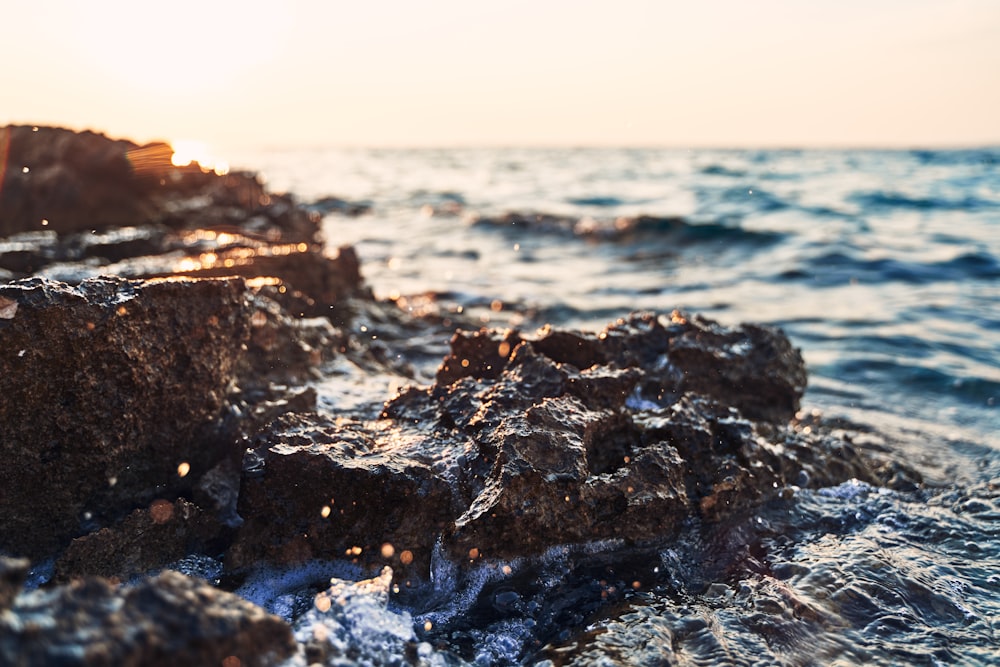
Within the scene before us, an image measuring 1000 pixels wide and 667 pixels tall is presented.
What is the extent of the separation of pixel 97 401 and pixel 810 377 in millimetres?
5547

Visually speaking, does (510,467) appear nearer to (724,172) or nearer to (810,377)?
(810,377)

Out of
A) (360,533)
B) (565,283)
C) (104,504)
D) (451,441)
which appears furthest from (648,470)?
(565,283)

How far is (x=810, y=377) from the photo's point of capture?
6320 mm

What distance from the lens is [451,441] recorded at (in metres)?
2.94

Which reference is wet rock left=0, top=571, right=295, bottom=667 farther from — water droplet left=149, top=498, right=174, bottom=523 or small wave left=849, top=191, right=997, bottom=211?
small wave left=849, top=191, right=997, bottom=211

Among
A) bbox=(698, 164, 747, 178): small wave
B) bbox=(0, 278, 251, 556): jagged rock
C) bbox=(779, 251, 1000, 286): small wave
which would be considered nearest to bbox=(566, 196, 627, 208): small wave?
bbox=(698, 164, 747, 178): small wave

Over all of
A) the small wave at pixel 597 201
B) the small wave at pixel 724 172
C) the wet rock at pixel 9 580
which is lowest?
the wet rock at pixel 9 580

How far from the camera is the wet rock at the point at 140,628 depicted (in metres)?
1.19

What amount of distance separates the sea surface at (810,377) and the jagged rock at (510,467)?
0.52 feet

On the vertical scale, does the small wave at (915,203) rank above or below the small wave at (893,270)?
above

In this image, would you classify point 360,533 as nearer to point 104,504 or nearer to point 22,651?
point 104,504

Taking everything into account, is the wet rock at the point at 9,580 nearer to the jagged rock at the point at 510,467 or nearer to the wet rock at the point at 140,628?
Result: the wet rock at the point at 140,628

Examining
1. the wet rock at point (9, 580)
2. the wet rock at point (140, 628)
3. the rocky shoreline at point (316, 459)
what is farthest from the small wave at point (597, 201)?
the wet rock at point (9, 580)

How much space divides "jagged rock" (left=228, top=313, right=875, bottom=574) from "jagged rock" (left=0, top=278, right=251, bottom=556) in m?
0.37
